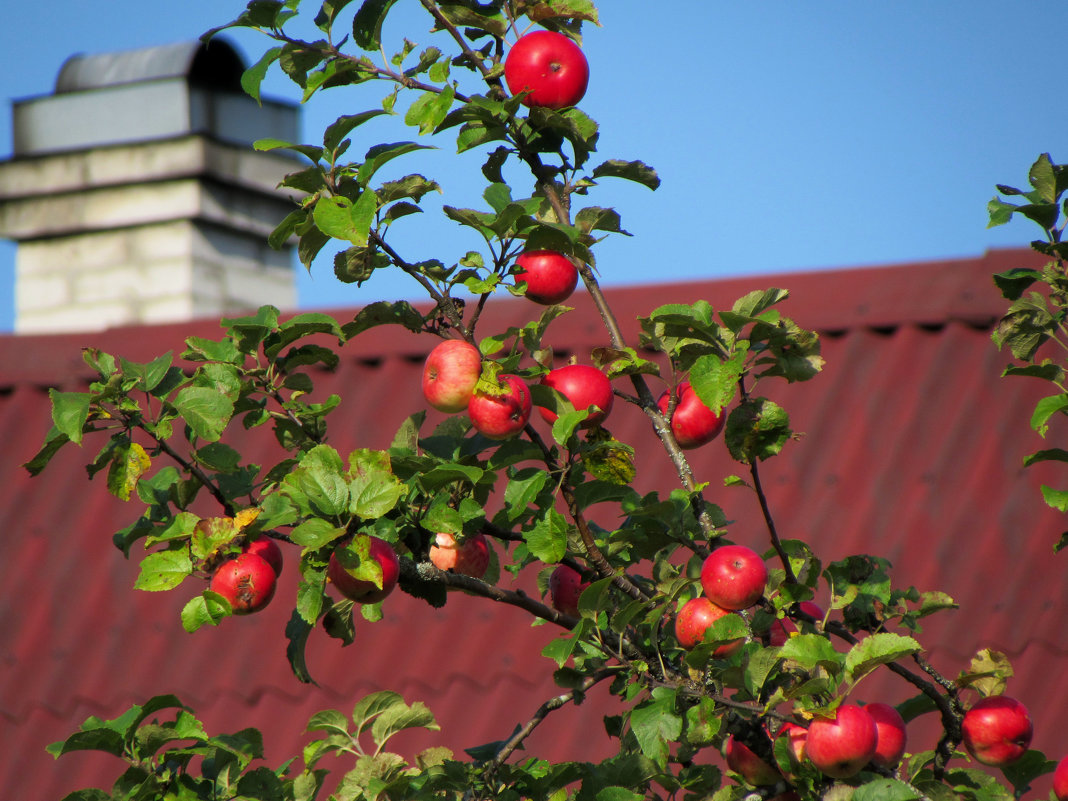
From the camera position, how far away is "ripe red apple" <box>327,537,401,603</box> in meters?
1.37

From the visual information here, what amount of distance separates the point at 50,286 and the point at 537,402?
5995 millimetres

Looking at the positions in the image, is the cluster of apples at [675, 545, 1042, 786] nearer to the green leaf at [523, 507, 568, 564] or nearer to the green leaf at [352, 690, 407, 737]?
the green leaf at [523, 507, 568, 564]

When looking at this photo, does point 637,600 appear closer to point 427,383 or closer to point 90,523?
point 427,383

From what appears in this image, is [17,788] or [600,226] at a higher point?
[600,226]

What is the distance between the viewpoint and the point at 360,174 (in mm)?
1411

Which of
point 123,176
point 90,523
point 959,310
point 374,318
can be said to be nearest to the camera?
point 374,318

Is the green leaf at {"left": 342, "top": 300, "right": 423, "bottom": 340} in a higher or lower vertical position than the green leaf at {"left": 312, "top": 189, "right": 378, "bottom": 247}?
lower

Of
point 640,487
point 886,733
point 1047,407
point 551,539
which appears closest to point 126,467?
point 551,539

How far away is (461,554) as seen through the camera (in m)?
1.68

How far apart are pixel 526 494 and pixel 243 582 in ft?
1.34

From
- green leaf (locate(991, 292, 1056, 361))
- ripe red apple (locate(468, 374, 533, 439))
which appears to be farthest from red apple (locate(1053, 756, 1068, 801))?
ripe red apple (locate(468, 374, 533, 439))

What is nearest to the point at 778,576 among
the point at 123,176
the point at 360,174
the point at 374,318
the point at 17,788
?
the point at 374,318

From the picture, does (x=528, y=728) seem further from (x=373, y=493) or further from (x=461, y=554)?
(x=373, y=493)

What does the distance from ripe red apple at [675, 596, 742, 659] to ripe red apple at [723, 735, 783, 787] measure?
0.16 m
